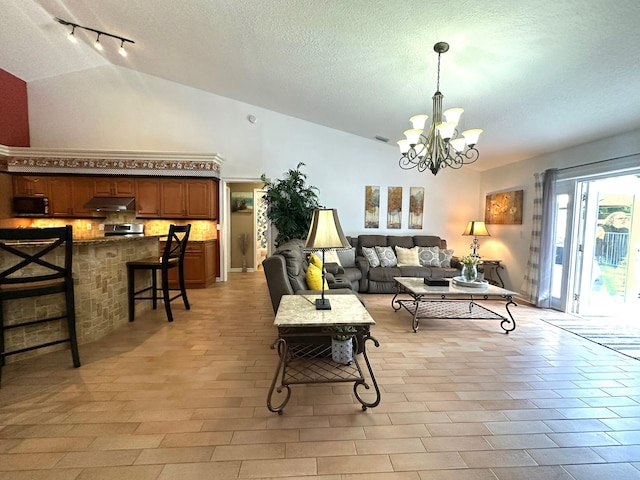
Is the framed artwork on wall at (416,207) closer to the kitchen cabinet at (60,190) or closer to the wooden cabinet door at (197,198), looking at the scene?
the wooden cabinet door at (197,198)

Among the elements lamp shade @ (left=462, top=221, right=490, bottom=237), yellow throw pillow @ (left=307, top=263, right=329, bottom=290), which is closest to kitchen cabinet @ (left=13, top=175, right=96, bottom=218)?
yellow throw pillow @ (left=307, top=263, right=329, bottom=290)

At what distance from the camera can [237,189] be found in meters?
7.13

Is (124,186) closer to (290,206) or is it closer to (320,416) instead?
(290,206)

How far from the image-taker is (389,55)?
300 centimetres

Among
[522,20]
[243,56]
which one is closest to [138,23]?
[243,56]

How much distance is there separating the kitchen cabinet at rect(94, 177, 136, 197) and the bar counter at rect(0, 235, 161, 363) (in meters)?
2.25

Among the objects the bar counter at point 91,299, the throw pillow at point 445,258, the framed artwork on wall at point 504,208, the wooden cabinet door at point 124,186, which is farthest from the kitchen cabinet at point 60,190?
the framed artwork on wall at point 504,208

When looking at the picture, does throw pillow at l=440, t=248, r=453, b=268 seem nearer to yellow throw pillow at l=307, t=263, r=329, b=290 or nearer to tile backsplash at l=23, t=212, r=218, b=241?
yellow throw pillow at l=307, t=263, r=329, b=290

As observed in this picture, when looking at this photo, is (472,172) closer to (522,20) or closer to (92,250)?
(522,20)

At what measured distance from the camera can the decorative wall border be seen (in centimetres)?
523

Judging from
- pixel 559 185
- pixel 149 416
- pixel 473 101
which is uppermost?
pixel 473 101

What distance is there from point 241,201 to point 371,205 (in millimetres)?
3271

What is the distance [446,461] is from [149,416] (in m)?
1.81

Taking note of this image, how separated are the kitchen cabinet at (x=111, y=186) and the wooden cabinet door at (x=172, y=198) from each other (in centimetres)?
60
